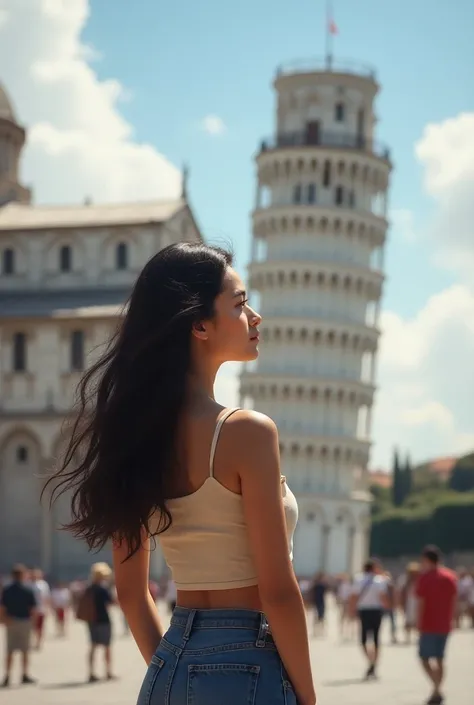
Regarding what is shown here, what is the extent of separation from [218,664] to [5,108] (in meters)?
60.1

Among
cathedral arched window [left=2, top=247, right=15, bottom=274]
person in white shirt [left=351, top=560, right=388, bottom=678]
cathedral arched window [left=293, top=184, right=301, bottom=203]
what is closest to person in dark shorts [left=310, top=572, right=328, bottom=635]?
person in white shirt [left=351, top=560, right=388, bottom=678]

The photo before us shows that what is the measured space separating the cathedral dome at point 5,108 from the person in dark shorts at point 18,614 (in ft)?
153

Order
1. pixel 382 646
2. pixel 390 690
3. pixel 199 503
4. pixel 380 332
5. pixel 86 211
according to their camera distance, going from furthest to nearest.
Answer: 1. pixel 380 332
2. pixel 86 211
3. pixel 382 646
4. pixel 390 690
5. pixel 199 503

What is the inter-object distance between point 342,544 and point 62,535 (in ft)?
84.9

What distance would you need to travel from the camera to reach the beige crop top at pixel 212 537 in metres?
3.09

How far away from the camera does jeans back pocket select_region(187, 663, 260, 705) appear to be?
2965 mm

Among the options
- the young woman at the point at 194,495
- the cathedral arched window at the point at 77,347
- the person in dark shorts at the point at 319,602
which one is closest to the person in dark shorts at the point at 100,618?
the young woman at the point at 194,495

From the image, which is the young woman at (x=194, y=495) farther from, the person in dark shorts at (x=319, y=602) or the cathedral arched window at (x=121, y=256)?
the cathedral arched window at (x=121, y=256)

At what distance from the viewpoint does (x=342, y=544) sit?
7256cm

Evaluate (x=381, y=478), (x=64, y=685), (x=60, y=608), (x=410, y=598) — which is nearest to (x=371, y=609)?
(x=64, y=685)

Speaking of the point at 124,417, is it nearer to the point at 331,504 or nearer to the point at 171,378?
the point at 171,378

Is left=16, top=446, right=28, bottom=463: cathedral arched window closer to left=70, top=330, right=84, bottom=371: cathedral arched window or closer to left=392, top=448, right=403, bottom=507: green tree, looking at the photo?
left=70, top=330, right=84, bottom=371: cathedral arched window

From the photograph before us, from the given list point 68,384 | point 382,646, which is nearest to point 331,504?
point 68,384

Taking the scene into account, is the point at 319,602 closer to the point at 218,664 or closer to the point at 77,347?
the point at 77,347
